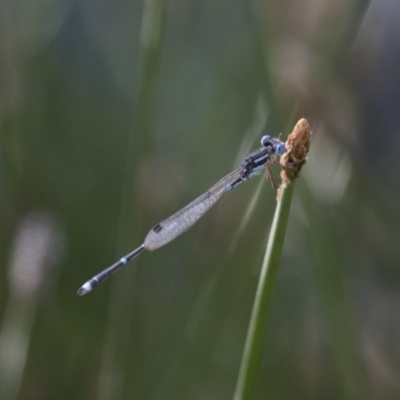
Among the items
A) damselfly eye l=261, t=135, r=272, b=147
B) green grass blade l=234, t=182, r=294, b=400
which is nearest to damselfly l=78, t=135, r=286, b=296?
damselfly eye l=261, t=135, r=272, b=147

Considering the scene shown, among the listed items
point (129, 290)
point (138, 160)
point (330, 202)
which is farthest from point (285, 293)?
point (138, 160)

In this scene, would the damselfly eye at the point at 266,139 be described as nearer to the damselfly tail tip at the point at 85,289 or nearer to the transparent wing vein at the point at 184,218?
the transparent wing vein at the point at 184,218

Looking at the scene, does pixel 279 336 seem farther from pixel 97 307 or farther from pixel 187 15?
pixel 187 15

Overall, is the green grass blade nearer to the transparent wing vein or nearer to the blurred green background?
the blurred green background

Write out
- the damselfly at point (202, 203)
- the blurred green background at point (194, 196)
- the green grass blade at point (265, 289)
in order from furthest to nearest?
the damselfly at point (202, 203) < the blurred green background at point (194, 196) < the green grass blade at point (265, 289)

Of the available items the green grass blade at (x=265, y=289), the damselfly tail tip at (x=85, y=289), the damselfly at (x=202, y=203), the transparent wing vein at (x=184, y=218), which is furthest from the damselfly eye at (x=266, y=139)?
the green grass blade at (x=265, y=289)
